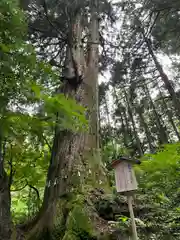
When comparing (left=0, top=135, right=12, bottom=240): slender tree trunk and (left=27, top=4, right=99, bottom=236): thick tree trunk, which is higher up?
(left=27, top=4, right=99, bottom=236): thick tree trunk

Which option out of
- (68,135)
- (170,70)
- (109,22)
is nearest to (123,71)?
(109,22)

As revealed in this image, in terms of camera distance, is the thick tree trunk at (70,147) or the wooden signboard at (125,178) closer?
the wooden signboard at (125,178)

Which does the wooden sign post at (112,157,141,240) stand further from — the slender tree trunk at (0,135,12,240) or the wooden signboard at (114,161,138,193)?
the slender tree trunk at (0,135,12,240)

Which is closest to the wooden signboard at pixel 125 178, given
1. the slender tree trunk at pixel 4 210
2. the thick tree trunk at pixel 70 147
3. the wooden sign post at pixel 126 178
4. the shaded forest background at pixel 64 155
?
the wooden sign post at pixel 126 178

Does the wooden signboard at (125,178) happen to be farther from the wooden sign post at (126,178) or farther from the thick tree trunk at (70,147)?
the thick tree trunk at (70,147)

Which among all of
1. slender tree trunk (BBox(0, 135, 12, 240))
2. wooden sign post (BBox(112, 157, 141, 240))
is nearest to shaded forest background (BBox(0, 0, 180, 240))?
slender tree trunk (BBox(0, 135, 12, 240))

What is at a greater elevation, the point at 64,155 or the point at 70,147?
the point at 70,147

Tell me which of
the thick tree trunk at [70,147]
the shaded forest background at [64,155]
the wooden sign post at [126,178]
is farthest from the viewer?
the thick tree trunk at [70,147]

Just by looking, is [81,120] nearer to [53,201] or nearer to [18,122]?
[18,122]

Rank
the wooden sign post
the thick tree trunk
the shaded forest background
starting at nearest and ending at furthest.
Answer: the wooden sign post → the shaded forest background → the thick tree trunk

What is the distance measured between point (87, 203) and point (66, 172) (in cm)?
59

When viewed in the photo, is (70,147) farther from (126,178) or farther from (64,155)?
(126,178)

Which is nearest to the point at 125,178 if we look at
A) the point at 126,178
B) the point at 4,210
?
the point at 126,178

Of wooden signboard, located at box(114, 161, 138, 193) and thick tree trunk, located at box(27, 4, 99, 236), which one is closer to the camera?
wooden signboard, located at box(114, 161, 138, 193)
